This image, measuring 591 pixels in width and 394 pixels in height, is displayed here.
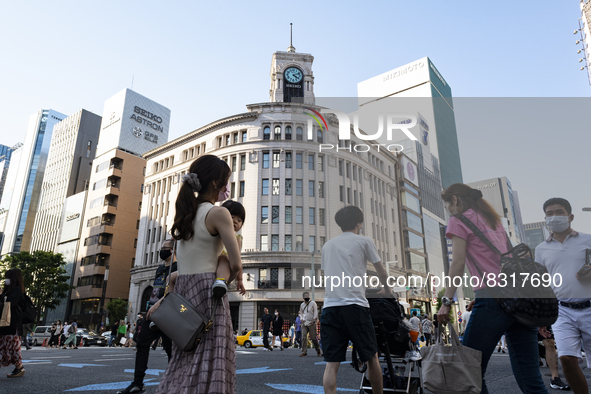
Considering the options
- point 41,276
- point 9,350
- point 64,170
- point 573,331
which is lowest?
point 9,350

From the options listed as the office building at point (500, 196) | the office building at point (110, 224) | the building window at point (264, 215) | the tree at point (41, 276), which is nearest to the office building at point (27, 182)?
the office building at point (110, 224)

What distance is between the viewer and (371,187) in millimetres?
27672

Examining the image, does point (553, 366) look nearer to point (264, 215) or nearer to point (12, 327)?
point (12, 327)

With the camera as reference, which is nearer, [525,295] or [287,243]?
[525,295]

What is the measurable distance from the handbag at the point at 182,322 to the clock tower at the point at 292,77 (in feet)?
169

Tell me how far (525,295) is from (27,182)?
10713 centimetres

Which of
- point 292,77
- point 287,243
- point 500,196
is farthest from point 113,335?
point 292,77

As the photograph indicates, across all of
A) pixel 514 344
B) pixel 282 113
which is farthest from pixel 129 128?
pixel 514 344

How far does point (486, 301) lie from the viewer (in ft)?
9.00

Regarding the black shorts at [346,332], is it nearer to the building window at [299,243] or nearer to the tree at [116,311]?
the building window at [299,243]

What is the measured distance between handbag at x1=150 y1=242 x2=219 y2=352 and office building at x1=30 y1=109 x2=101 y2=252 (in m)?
80.1

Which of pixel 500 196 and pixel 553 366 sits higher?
pixel 500 196

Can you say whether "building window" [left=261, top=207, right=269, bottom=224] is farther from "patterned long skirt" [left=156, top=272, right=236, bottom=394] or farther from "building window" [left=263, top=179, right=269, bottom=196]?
"patterned long skirt" [left=156, top=272, right=236, bottom=394]

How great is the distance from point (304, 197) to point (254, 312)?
11.9 m
